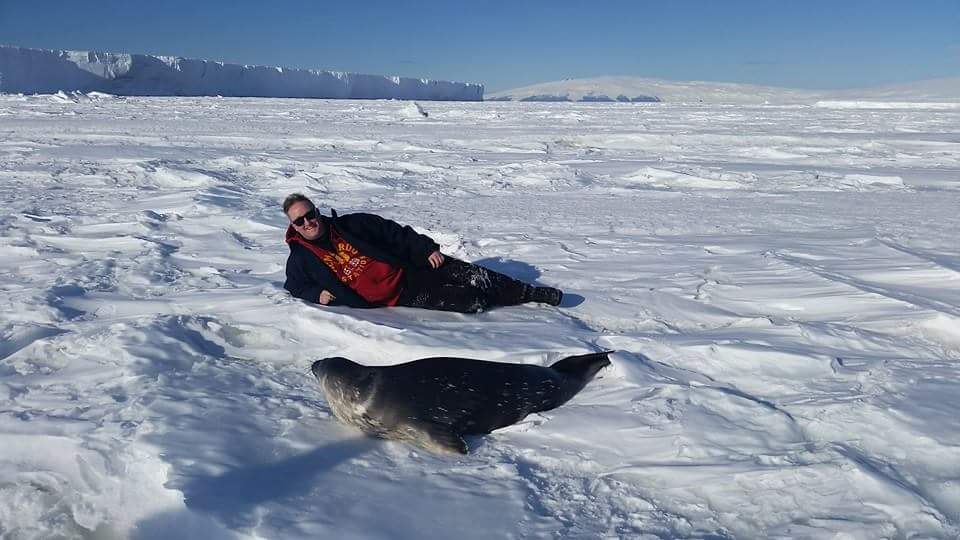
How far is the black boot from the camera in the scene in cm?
325

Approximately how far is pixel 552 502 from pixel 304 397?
959 mm

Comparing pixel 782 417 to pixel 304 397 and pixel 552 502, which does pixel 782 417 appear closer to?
pixel 552 502

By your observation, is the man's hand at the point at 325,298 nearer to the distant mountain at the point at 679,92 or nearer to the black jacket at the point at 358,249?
the black jacket at the point at 358,249

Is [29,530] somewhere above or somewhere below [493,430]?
below

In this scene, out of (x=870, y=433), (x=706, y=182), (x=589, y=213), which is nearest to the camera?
(x=870, y=433)

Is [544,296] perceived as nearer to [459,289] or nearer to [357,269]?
[459,289]

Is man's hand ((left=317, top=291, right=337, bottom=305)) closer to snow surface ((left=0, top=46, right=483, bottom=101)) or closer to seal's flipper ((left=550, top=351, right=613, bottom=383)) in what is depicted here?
seal's flipper ((left=550, top=351, right=613, bottom=383))

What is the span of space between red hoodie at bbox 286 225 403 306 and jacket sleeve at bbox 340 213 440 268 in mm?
133

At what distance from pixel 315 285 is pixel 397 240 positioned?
1.37 feet

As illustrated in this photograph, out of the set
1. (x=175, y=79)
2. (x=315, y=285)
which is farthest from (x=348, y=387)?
(x=175, y=79)

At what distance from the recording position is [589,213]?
5582 mm

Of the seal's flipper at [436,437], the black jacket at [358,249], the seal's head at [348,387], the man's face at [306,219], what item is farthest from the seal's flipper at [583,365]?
the man's face at [306,219]

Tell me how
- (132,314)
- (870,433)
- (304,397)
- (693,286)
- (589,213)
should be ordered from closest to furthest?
(870,433) < (304,397) < (132,314) < (693,286) < (589,213)

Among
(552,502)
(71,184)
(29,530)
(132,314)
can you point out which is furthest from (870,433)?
(71,184)
